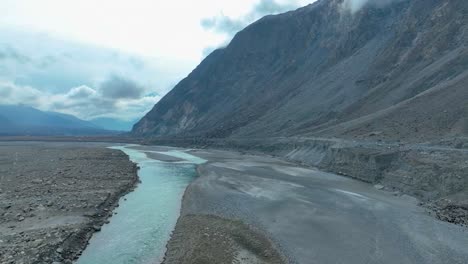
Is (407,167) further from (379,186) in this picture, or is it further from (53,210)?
(53,210)

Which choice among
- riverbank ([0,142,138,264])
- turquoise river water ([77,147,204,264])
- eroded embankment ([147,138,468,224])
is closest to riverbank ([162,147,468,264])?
turquoise river water ([77,147,204,264])

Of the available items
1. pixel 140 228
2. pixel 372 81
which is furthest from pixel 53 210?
pixel 372 81

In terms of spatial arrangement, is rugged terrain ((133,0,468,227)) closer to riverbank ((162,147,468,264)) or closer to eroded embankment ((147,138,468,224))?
eroded embankment ((147,138,468,224))

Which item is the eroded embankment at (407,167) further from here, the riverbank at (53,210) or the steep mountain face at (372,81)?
the riverbank at (53,210)

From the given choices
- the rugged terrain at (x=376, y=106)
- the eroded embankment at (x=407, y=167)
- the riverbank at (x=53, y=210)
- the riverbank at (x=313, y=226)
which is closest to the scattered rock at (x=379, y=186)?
the eroded embankment at (x=407, y=167)

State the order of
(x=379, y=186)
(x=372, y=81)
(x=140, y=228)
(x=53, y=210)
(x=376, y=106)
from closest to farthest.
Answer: (x=140, y=228) → (x=53, y=210) → (x=379, y=186) → (x=376, y=106) → (x=372, y=81)
